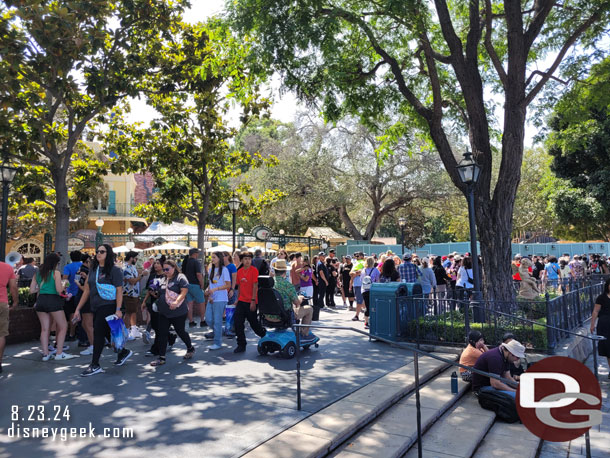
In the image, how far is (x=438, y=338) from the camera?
27.9 feet

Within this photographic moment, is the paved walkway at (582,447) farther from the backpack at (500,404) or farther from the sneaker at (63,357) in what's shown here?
the sneaker at (63,357)

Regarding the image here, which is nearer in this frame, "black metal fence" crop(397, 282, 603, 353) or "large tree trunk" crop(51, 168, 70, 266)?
"black metal fence" crop(397, 282, 603, 353)

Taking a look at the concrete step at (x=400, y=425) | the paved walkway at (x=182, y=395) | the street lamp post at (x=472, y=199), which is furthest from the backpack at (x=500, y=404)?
the street lamp post at (x=472, y=199)

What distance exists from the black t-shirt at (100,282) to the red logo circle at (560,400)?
5.35 m

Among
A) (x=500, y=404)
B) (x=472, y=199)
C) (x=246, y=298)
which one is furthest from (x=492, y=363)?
(x=472, y=199)

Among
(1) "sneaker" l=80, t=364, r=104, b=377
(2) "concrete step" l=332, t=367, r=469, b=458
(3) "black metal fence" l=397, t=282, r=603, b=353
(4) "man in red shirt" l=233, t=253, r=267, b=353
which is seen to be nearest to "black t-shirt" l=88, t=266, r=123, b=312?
(1) "sneaker" l=80, t=364, r=104, b=377

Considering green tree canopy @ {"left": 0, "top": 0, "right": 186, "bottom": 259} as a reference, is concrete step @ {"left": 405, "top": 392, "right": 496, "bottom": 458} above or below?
below

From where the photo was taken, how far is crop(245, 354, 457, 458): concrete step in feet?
13.2

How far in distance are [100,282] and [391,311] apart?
5.22 m

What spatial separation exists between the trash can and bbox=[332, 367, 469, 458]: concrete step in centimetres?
228

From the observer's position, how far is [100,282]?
6441mm

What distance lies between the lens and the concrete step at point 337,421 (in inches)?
159

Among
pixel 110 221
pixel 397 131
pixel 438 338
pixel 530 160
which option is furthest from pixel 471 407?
pixel 530 160

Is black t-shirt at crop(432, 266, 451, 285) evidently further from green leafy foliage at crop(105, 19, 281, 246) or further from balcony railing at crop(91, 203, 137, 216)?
balcony railing at crop(91, 203, 137, 216)
